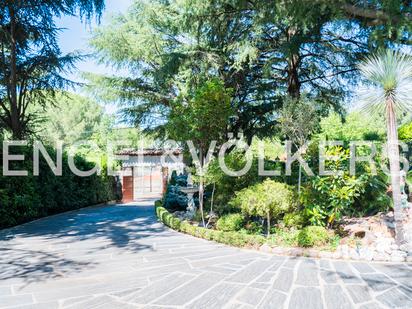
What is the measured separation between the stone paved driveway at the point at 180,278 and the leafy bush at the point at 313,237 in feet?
2.27

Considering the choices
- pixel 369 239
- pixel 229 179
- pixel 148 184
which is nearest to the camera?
pixel 369 239

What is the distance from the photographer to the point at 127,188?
2217 cm

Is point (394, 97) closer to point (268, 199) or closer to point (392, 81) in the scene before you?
point (392, 81)

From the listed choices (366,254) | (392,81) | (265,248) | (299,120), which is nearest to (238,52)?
(299,120)

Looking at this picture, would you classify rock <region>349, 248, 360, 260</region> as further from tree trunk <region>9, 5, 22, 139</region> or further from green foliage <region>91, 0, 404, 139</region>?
tree trunk <region>9, 5, 22, 139</region>

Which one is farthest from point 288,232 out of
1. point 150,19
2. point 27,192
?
point 150,19

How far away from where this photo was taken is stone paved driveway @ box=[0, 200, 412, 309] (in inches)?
175

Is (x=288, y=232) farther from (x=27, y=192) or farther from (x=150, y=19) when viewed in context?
(x=150, y=19)

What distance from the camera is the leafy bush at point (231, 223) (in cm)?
867

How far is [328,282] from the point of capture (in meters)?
5.10

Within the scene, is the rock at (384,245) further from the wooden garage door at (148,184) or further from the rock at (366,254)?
the wooden garage door at (148,184)

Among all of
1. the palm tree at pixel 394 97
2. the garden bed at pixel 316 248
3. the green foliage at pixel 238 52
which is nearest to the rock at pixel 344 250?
the garden bed at pixel 316 248

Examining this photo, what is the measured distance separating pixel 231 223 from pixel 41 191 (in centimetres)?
726

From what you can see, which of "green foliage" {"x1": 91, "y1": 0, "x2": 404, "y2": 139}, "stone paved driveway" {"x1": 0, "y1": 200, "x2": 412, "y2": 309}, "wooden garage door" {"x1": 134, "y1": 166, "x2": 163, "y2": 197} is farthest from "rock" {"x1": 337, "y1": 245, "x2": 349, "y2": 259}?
"wooden garage door" {"x1": 134, "y1": 166, "x2": 163, "y2": 197}
